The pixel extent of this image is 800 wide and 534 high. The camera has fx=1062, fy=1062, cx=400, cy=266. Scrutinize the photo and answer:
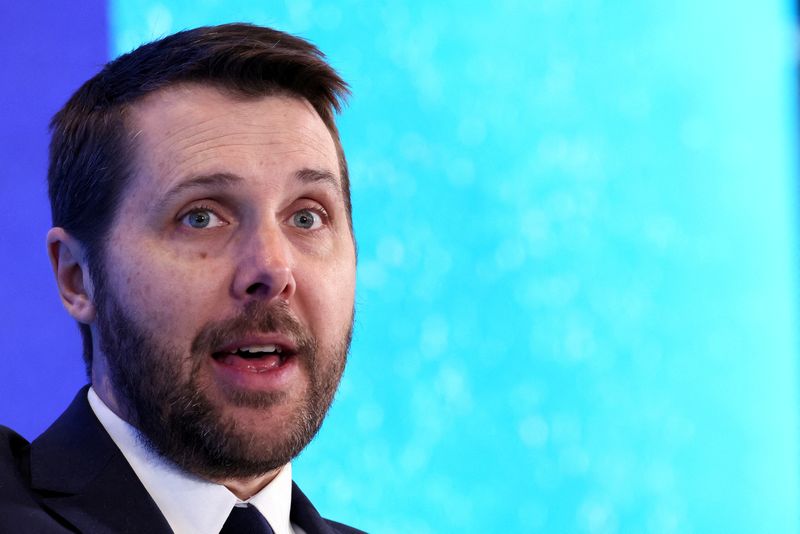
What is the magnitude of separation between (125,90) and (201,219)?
0.70 ft

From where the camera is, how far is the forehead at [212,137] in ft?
4.03

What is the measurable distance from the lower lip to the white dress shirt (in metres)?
0.12

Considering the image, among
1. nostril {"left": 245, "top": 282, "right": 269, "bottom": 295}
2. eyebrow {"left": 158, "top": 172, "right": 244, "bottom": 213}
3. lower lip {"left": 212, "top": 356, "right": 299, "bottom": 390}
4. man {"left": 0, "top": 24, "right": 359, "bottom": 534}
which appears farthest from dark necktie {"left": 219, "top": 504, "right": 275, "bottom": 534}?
eyebrow {"left": 158, "top": 172, "right": 244, "bottom": 213}

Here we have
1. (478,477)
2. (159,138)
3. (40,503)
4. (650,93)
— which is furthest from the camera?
(650,93)

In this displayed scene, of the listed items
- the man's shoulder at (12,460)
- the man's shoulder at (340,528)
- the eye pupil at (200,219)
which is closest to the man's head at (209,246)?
the eye pupil at (200,219)

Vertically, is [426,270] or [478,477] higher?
[426,270]

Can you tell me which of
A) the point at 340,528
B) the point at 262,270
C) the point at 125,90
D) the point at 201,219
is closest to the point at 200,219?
the point at 201,219

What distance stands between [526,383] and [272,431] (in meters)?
0.98

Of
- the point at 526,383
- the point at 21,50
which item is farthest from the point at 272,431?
the point at 526,383

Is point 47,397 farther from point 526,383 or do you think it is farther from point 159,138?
point 526,383

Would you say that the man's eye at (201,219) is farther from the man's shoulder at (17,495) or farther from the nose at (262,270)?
the man's shoulder at (17,495)

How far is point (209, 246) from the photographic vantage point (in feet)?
3.92

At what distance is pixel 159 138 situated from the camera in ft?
4.11

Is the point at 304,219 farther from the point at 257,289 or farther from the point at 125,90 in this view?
the point at 125,90
